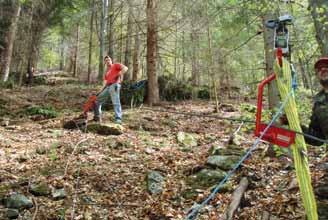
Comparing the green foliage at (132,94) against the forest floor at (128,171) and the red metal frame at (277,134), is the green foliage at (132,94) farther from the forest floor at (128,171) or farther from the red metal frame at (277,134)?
the red metal frame at (277,134)

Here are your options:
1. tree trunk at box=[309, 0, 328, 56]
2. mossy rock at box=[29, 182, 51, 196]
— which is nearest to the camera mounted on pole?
tree trunk at box=[309, 0, 328, 56]

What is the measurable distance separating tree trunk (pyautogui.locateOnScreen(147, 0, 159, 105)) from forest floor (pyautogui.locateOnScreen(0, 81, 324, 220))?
10.6ft

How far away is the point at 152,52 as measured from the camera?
12836mm

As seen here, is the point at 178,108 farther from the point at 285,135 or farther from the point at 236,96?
the point at 285,135

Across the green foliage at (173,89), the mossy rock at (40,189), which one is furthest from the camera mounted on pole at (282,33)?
the green foliage at (173,89)

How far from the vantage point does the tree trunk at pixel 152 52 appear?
12.5 m

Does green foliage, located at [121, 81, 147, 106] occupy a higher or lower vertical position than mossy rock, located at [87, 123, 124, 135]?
higher

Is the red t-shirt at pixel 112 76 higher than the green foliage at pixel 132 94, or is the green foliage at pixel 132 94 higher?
the red t-shirt at pixel 112 76

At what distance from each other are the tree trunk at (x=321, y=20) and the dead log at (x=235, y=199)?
1.94 meters

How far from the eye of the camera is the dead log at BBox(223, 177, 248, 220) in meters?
4.45

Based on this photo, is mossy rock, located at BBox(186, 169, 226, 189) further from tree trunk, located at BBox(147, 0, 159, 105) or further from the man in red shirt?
tree trunk, located at BBox(147, 0, 159, 105)

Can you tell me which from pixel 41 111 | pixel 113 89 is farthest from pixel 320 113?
pixel 41 111

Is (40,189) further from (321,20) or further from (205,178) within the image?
(321,20)

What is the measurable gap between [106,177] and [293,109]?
3976mm
